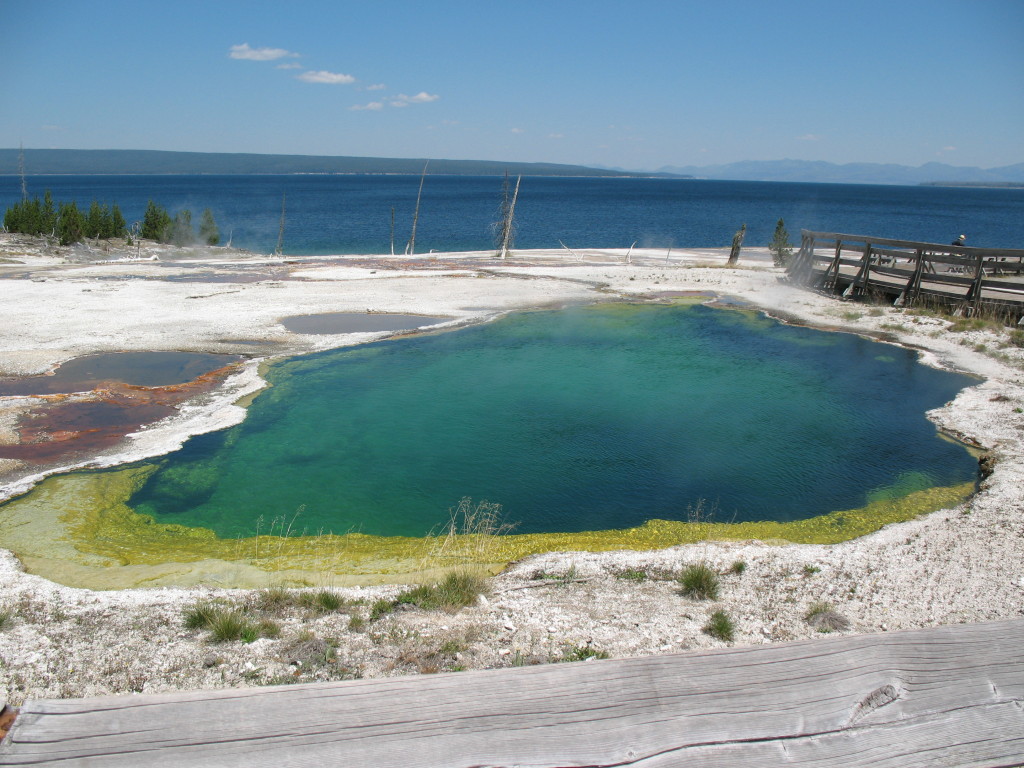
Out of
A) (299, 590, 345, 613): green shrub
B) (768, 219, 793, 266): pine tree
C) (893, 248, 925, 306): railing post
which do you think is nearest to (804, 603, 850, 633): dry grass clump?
(299, 590, 345, 613): green shrub

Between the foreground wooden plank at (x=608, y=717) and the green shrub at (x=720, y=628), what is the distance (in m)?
4.62

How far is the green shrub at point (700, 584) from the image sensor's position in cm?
705

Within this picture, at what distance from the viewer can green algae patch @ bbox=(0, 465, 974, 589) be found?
7.99 m

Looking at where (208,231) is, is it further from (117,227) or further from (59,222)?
(59,222)

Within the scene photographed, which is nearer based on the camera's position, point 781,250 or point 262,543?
point 262,543

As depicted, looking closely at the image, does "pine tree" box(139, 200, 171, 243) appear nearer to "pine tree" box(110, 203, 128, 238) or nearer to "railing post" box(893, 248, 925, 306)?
"pine tree" box(110, 203, 128, 238)

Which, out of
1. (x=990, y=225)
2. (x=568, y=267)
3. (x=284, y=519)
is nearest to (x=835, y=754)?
(x=284, y=519)

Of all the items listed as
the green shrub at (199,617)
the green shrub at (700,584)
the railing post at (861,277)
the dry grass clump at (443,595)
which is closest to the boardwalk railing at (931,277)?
the railing post at (861,277)

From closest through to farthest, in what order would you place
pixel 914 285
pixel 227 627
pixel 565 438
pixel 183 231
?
pixel 227 627 → pixel 565 438 → pixel 914 285 → pixel 183 231

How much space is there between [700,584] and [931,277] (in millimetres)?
21962

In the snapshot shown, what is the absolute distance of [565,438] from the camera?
13.3m

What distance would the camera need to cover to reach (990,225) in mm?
95062

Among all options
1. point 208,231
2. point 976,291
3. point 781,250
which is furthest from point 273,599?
point 208,231

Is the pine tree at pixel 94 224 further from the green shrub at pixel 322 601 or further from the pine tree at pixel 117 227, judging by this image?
the green shrub at pixel 322 601
